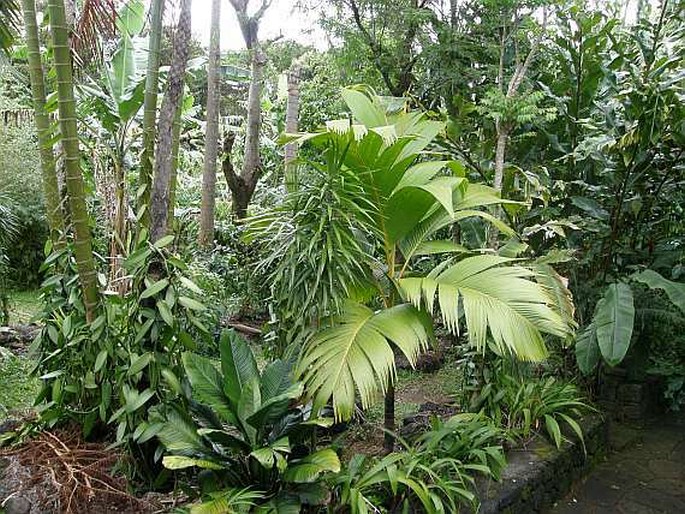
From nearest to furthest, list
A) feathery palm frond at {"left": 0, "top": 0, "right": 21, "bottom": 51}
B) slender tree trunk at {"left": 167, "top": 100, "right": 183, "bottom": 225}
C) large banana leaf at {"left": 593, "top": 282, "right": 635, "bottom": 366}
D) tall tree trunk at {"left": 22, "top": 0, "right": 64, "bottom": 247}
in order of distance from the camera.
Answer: slender tree trunk at {"left": 167, "top": 100, "right": 183, "bottom": 225} < tall tree trunk at {"left": 22, "top": 0, "right": 64, "bottom": 247} < feathery palm frond at {"left": 0, "top": 0, "right": 21, "bottom": 51} < large banana leaf at {"left": 593, "top": 282, "right": 635, "bottom": 366}

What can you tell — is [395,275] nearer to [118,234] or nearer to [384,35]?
[118,234]

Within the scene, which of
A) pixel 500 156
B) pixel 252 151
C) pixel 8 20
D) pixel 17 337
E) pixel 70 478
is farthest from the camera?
pixel 252 151

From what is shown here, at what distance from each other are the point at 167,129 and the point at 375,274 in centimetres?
123

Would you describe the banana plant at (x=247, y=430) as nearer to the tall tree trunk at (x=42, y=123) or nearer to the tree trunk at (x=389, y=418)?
the tree trunk at (x=389, y=418)

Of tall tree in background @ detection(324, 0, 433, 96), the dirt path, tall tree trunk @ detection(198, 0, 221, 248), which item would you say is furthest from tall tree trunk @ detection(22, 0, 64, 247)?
tall tree trunk @ detection(198, 0, 221, 248)

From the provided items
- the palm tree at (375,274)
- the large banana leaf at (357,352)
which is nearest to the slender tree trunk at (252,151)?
the palm tree at (375,274)

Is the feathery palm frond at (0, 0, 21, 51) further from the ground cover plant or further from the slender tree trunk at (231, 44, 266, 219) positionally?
the slender tree trunk at (231, 44, 266, 219)

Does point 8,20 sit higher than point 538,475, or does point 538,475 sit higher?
point 8,20

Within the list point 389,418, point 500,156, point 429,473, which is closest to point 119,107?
point 500,156

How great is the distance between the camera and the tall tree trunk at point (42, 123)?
9.86 feet

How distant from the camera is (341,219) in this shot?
2.77 meters

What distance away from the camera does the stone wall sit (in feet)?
9.84

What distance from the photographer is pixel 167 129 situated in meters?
2.82

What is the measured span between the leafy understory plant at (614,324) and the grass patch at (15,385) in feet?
10.9
